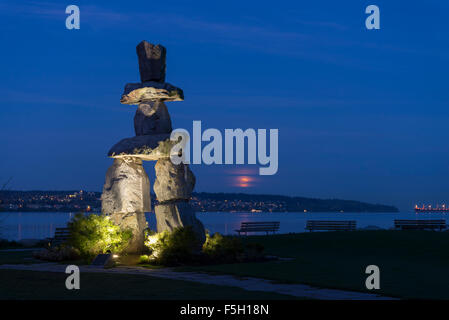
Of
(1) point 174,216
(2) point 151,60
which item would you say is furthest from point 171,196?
(2) point 151,60

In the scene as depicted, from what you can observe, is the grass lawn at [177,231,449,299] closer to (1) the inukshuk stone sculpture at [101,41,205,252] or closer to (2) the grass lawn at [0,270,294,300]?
(2) the grass lawn at [0,270,294,300]

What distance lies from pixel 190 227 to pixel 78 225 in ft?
12.1

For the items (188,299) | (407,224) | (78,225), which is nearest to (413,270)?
(188,299)

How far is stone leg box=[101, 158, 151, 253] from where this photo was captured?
61.2ft

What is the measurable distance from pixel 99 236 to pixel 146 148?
3.14 m

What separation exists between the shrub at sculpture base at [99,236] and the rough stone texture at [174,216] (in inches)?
43.7

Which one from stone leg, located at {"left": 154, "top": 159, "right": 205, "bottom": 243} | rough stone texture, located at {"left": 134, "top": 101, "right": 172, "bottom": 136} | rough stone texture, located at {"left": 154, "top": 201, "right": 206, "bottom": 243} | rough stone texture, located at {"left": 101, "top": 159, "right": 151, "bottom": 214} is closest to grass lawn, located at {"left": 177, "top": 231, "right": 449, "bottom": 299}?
rough stone texture, located at {"left": 154, "top": 201, "right": 206, "bottom": 243}

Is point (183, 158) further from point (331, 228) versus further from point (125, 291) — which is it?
point (331, 228)

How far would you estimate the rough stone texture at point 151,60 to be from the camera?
19219 mm

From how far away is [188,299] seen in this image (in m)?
10.9

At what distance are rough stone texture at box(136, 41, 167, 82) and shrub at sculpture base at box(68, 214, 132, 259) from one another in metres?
5.00

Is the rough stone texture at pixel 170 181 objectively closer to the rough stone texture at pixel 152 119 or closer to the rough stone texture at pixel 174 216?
the rough stone texture at pixel 174 216

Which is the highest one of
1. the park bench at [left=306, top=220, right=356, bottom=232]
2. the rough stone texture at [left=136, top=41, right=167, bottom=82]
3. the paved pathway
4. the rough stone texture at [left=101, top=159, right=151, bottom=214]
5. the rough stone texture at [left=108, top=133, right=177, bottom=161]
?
the rough stone texture at [left=136, top=41, right=167, bottom=82]

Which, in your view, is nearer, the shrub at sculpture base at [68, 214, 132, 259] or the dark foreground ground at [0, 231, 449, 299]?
the dark foreground ground at [0, 231, 449, 299]
